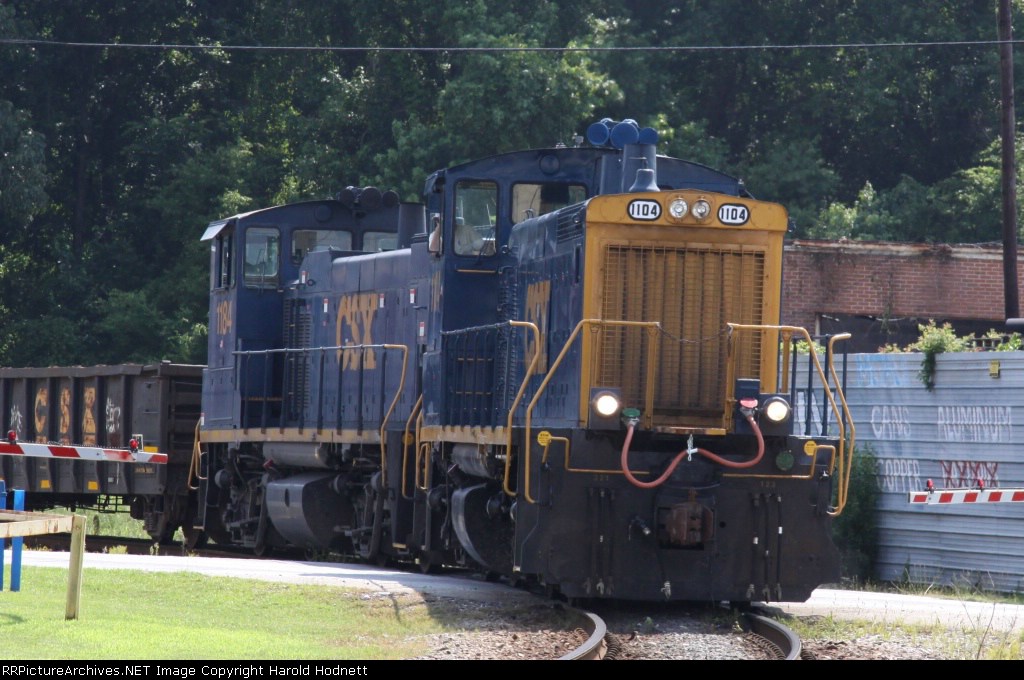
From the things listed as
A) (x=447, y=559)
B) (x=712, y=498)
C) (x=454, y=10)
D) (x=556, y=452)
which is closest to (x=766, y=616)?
(x=712, y=498)

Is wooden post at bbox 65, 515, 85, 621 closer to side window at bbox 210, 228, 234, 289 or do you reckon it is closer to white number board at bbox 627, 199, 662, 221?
white number board at bbox 627, 199, 662, 221

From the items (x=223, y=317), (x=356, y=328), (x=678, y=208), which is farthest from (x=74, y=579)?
(x=223, y=317)

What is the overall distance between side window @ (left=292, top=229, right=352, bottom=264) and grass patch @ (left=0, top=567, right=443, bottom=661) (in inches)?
255

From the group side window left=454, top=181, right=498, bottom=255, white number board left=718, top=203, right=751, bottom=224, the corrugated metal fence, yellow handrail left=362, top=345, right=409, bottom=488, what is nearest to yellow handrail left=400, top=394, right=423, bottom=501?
yellow handrail left=362, top=345, right=409, bottom=488

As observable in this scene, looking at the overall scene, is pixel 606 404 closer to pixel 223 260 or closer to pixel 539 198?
pixel 539 198

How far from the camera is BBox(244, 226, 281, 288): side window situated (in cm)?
1848

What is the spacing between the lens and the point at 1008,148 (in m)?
21.0

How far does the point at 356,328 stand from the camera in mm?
16969

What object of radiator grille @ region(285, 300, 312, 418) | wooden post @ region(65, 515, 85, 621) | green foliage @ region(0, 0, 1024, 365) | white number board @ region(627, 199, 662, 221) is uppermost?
green foliage @ region(0, 0, 1024, 365)

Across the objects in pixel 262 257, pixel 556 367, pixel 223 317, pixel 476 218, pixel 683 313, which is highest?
pixel 262 257

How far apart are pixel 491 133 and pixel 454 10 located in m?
3.32

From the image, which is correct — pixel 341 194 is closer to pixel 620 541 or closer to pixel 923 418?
pixel 923 418

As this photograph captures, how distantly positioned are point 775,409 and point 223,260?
974 cm

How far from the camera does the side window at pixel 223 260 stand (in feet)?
61.7
